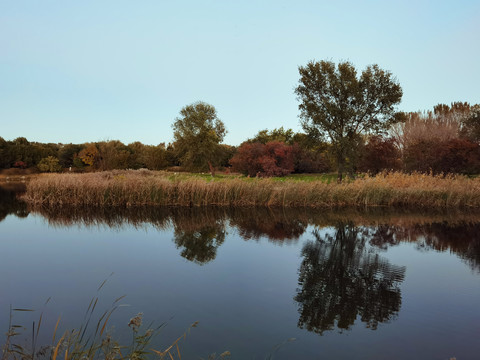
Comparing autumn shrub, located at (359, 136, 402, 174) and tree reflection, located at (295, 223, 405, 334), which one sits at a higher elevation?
autumn shrub, located at (359, 136, 402, 174)

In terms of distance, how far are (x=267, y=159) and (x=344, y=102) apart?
8.59 meters

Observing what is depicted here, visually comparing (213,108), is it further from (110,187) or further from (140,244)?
(140,244)

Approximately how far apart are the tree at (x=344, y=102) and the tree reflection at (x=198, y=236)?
1598 centimetres

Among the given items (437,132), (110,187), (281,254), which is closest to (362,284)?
(281,254)

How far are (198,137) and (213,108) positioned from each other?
15.0 feet

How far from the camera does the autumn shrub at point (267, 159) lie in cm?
3170

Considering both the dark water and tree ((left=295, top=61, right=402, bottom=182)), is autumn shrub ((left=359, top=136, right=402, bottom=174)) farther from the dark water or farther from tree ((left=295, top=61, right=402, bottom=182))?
the dark water

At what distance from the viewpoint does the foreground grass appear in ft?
56.2

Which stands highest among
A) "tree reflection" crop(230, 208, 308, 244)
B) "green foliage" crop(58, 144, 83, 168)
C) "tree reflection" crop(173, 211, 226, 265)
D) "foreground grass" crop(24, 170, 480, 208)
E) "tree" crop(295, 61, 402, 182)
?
"tree" crop(295, 61, 402, 182)

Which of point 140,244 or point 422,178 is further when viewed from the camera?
point 422,178

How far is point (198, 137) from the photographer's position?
131 feet

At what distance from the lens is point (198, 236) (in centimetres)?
1018

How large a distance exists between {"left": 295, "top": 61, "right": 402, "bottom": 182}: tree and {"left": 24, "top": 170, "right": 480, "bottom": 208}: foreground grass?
8.16m

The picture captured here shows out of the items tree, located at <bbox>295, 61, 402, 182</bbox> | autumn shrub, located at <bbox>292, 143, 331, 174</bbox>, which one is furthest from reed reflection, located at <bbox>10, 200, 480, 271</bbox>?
autumn shrub, located at <bbox>292, 143, 331, 174</bbox>
